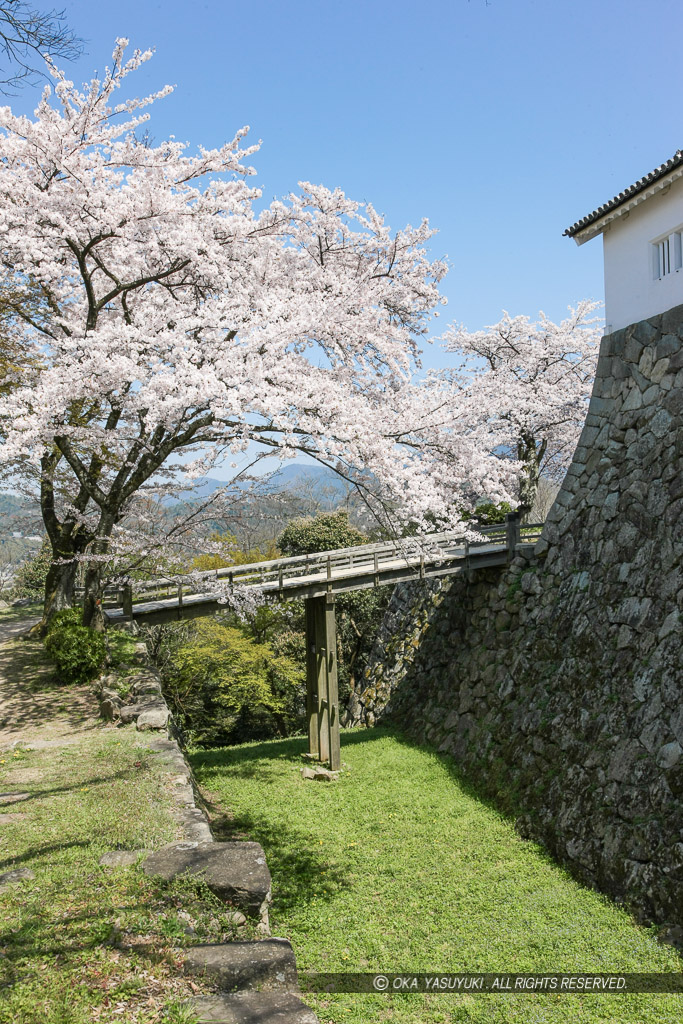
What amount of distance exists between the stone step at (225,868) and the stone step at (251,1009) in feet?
3.59

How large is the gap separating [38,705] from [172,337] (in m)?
5.92

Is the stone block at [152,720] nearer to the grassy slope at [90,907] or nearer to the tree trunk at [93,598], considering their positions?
the grassy slope at [90,907]

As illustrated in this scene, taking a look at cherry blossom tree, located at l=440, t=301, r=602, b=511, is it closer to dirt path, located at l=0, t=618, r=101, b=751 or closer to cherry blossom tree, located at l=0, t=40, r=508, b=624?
cherry blossom tree, located at l=0, t=40, r=508, b=624

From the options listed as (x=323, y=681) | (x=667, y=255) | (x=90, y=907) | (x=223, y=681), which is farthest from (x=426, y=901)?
(x=223, y=681)

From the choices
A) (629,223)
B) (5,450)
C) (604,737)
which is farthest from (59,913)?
(629,223)

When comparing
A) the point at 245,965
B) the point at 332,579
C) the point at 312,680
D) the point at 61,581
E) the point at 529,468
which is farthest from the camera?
the point at 529,468

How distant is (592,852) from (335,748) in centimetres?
654

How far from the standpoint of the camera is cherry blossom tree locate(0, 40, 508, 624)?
855 cm

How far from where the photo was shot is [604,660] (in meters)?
10.5

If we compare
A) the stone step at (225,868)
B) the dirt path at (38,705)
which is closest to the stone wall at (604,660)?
the stone step at (225,868)

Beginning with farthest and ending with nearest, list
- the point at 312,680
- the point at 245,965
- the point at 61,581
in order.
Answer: the point at 312,680 → the point at 61,581 → the point at 245,965

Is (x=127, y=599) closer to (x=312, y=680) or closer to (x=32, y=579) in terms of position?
(x=312, y=680)

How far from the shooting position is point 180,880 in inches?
197

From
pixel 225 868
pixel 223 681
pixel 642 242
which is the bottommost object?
pixel 223 681
